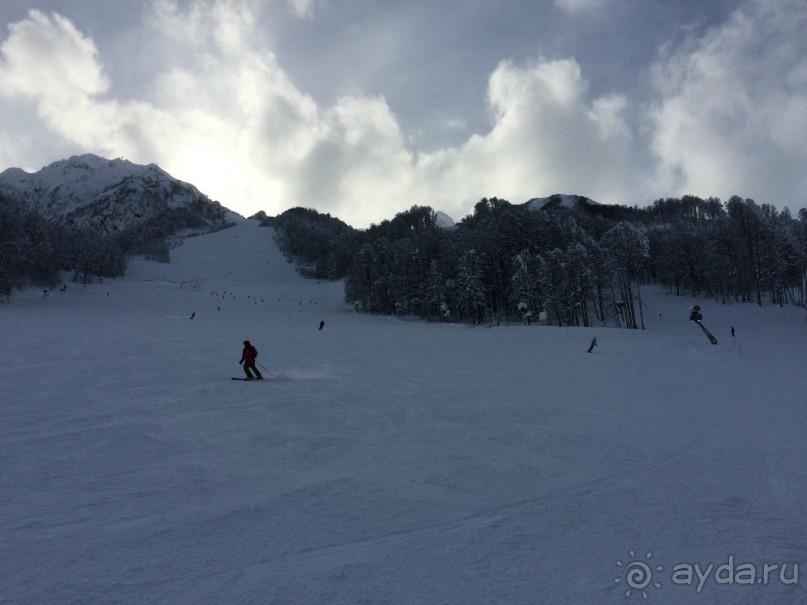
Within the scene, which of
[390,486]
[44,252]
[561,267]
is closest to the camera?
[390,486]

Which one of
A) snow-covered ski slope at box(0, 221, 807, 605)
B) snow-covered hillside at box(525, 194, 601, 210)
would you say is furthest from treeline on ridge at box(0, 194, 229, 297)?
snow-covered hillside at box(525, 194, 601, 210)

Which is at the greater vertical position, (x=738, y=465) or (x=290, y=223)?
(x=290, y=223)

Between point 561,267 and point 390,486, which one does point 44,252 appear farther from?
point 390,486

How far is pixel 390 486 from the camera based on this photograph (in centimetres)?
607

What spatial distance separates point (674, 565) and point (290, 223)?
183159 millimetres

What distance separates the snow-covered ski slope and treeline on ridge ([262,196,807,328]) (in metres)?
32.2

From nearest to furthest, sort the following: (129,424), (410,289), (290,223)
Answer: (129,424), (410,289), (290,223)

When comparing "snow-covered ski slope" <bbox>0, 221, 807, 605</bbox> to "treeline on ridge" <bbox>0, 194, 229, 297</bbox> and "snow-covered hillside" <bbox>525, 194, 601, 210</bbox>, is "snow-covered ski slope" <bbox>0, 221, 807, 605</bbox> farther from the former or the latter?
"snow-covered hillside" <bbox>525, 194, 601, 210</bbox>

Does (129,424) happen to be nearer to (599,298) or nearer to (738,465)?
(738,465)

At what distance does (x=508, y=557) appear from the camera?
14.1ft

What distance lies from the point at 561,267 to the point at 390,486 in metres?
45.5

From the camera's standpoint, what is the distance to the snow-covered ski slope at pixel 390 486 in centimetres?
393

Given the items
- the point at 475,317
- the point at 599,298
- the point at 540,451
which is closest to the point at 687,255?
the point at 599,298

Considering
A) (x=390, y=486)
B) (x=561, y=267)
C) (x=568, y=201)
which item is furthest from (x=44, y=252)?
(x=568, y=201)
